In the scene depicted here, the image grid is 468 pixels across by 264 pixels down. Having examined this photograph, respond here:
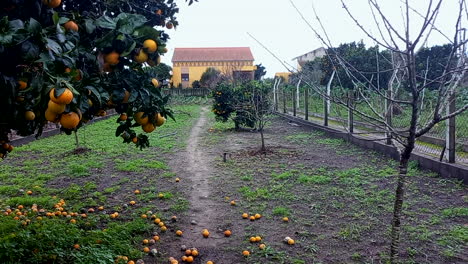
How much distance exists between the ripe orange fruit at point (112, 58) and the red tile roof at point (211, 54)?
42.9 metres

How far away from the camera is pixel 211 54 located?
45906 millimetres

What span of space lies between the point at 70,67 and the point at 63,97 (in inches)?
9.8

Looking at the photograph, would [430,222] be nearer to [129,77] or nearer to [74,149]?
[129,77]

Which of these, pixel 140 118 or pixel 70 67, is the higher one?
pixel 70 67

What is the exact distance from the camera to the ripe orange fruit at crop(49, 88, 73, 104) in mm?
1653

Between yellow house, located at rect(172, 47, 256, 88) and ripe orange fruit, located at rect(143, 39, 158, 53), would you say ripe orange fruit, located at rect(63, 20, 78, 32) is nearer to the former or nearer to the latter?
ripe orange fruit, located at rect(143, 39, 158, 53)

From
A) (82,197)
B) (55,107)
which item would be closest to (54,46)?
(55,107)

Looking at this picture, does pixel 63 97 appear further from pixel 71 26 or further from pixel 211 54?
pixel 211 54

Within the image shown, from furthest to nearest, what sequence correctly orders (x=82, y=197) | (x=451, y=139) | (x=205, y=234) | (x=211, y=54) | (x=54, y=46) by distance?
(x=211, y=54), (x=451, y=139), (x=82, y=197), (x=205, y=234), (x=54, y=46)

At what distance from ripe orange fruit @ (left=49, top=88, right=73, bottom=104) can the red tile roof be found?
143 feet

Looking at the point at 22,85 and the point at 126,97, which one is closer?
the point at 22,85

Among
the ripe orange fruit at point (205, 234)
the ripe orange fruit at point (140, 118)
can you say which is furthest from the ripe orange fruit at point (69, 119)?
the ripe orange fruit at point (205, 234)

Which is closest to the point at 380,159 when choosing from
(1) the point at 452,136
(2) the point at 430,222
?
(1) the point at 452,136

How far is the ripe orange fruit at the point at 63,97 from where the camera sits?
5.42ft
